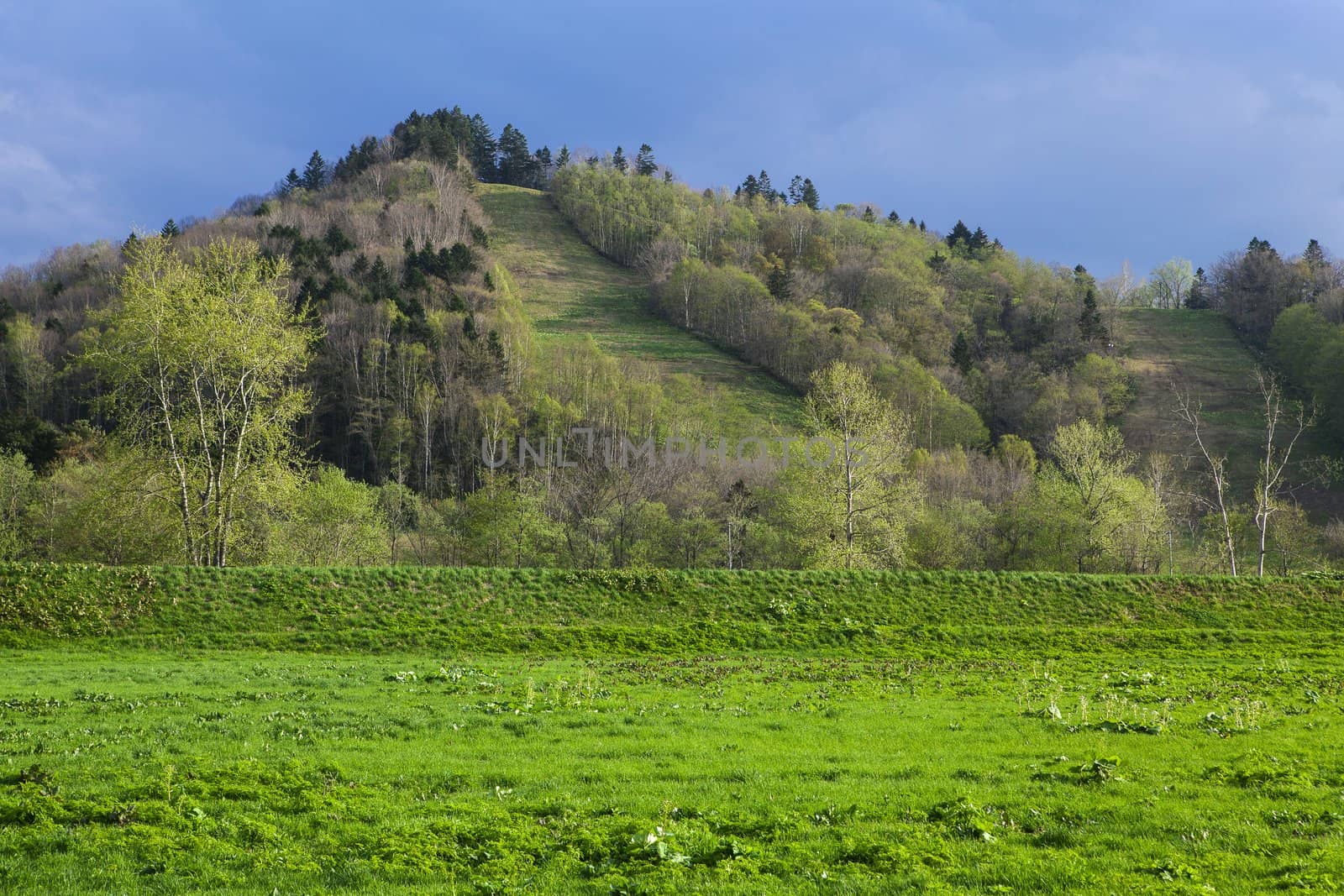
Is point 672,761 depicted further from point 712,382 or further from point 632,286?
point 632,286

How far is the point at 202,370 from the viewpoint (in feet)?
142

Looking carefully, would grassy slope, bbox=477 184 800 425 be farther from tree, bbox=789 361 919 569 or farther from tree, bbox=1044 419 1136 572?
tree, bbox=789 361 919 569

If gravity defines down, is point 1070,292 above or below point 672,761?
above

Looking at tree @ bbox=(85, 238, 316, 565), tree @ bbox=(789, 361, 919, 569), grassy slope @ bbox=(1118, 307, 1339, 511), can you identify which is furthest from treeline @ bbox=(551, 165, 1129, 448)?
tree @ bbox=(85, 238, 316, 565)

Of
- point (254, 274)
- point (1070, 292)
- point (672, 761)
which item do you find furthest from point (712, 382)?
point (672, 761)

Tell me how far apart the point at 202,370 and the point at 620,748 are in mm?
36411

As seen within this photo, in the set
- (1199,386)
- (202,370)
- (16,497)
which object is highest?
(1199,386)

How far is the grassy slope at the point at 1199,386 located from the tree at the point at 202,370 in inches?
4227

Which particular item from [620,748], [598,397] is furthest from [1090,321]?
[620,748]

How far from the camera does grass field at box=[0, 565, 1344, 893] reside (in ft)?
32.0

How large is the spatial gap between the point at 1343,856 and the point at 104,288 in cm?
15549

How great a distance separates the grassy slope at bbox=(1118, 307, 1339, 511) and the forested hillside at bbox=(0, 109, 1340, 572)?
2.38 m

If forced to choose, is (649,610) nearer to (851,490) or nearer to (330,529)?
(851,490)

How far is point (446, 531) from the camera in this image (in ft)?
247
